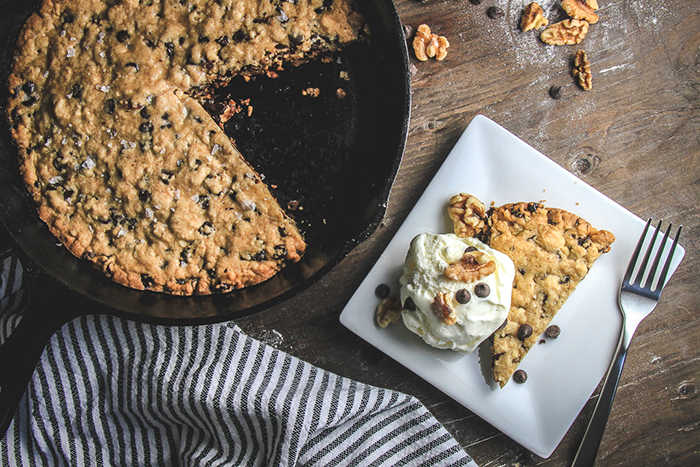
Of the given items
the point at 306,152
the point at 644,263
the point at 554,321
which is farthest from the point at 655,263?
the point at 306,152

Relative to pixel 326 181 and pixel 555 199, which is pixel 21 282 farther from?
pixel 555 199

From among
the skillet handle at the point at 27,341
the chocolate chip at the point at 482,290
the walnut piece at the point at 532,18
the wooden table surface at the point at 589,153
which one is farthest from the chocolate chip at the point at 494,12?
the skillet handle at the point at 27,341

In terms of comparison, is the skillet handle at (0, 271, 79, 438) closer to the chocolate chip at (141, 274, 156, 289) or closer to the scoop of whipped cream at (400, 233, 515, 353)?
the chocolate chip at (141, 274, 156, 289)

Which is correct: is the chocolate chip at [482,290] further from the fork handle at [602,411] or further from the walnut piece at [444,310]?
the fork handle at [602,411]

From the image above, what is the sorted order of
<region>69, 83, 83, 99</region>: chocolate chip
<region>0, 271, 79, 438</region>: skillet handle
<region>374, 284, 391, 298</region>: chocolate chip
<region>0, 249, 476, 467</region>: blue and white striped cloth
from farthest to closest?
<region>374, 284, 391, 298</region>: chocolate chip
<region>0, 249, 476, 467</region>: blue and white striped cloth
<region>69, 83, 83, 99</region>: chocolate chip
<region>0, 271, 79, 438</region>: skillet handle

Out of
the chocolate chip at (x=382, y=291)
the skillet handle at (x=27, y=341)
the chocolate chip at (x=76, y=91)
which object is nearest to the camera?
the skillet handle at (x=27, y=341)

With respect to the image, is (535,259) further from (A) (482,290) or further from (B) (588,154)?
(B) (588,154)

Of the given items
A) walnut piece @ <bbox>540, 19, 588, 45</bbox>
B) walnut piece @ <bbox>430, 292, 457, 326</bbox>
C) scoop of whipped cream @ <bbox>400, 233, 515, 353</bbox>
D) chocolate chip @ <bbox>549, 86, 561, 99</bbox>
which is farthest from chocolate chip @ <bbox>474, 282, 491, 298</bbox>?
walnut piece @ <bbox>540, 19, 588, 45</bbox>
